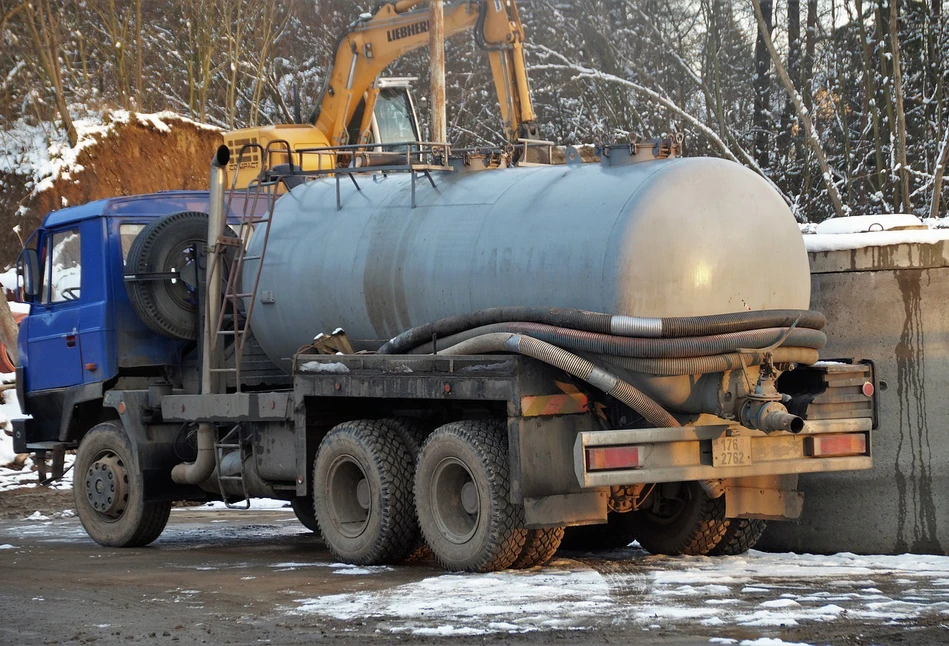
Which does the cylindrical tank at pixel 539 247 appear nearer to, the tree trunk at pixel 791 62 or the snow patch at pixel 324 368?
the snow patch at pixel 324 368

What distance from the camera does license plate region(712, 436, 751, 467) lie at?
8.91m

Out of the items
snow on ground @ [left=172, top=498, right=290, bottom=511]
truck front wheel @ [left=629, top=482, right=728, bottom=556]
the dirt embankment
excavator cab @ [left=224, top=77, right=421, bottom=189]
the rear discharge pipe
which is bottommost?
snow on ground @ [left=172, top=498, right=290, bottom=511]

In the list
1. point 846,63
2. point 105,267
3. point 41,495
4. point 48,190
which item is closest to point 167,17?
point 48,190

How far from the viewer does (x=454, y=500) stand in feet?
31.3

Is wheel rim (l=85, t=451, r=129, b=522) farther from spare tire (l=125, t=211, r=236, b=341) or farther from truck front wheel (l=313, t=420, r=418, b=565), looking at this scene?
truck front wheel (l=313, t=420, r=418, b=565)

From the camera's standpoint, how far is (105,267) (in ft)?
40.8

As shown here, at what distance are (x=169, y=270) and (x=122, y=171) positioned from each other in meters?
18.5

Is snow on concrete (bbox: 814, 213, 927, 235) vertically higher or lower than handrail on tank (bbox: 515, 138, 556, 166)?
lower

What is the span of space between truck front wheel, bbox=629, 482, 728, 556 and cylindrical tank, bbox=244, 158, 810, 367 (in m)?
1.60

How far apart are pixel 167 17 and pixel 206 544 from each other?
24572mm

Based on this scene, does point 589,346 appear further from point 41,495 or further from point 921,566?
point 41,495

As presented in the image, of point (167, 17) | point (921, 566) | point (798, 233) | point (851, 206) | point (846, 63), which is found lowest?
point (921, 566)

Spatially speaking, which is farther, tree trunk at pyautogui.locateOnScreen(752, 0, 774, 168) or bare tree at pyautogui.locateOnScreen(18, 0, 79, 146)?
tree trunk at pyautogui.locateOnScreen(752, 0, 774, 168)

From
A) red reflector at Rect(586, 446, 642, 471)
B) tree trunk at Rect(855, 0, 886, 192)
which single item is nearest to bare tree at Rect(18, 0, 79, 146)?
tree trunk at Rect(855, 0, 886, 192)
